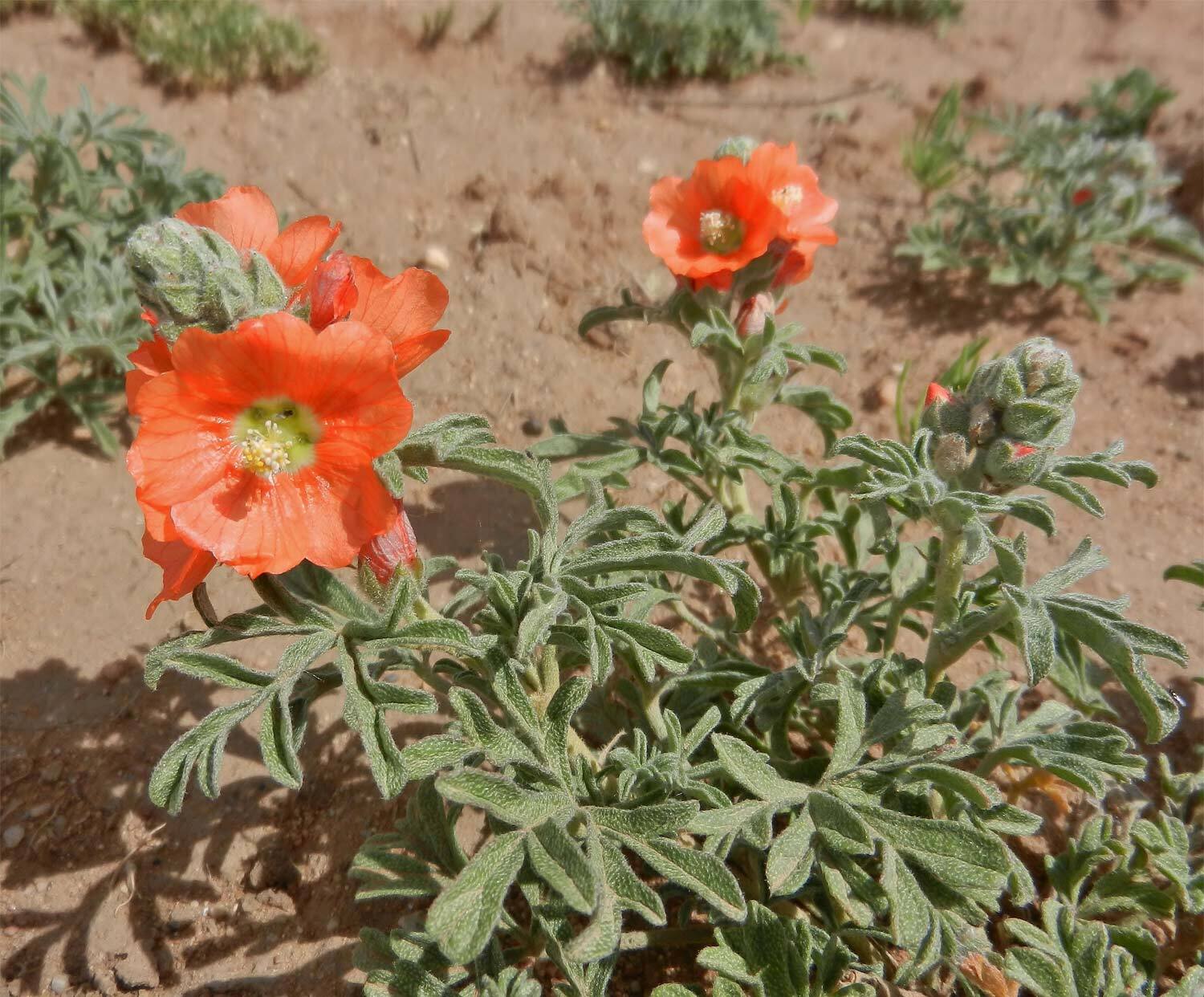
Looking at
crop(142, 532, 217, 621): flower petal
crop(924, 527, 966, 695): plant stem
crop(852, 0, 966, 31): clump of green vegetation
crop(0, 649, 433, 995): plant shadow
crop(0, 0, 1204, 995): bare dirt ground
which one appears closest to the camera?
crop(142, 532, 217, 621): flower petal

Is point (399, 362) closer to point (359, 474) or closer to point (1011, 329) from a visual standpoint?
point (359, 474)

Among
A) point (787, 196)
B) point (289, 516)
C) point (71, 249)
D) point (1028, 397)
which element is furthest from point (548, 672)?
point (71, 249)

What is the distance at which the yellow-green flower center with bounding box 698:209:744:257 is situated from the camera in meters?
2.27

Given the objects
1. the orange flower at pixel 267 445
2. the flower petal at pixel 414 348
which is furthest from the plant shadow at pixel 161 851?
the flower petal at pixel 414 348

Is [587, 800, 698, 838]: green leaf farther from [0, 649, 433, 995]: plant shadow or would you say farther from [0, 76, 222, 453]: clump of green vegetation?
[0, 76, 222, 453]: clump of green vegetation

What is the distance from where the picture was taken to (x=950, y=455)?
1.61 metres

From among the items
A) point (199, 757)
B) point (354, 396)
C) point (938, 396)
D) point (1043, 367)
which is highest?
point (354, 396)

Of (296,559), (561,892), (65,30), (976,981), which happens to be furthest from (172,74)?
(976,981)

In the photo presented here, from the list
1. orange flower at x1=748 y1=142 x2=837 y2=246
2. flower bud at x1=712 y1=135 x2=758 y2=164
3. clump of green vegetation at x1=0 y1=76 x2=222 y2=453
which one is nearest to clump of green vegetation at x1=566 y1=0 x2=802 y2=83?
clump of green vegetation at x1=0 y1=76 x2=222 y2=453

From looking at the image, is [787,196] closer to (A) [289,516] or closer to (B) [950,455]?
(B) [950,455]

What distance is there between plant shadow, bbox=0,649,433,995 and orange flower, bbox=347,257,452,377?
1327 mm

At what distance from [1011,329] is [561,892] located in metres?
3.21

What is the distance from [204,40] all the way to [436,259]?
6.38ft

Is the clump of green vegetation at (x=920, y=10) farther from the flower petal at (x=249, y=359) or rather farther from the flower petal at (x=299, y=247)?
the flower petal at (x=249, y=359)
